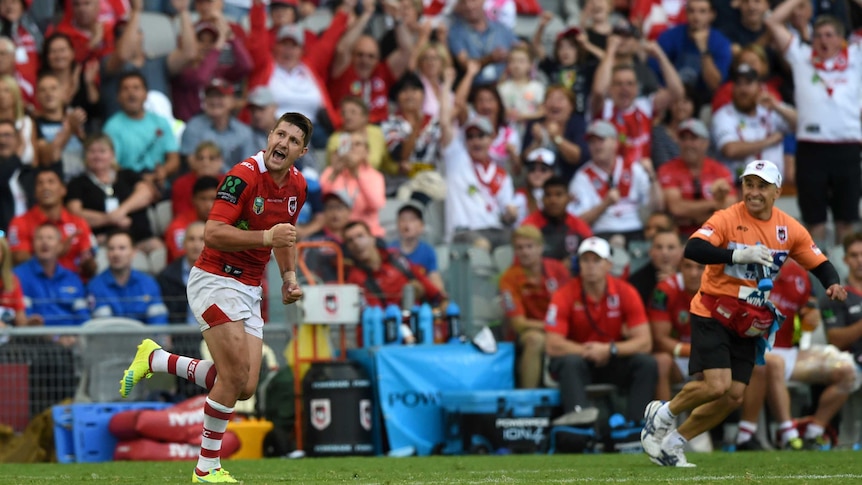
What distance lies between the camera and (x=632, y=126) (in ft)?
53.5

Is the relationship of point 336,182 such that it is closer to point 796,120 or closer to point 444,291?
point 444,291

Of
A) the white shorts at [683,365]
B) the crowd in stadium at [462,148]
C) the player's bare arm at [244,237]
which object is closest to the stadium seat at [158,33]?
the crowd in stadium at [462,148]

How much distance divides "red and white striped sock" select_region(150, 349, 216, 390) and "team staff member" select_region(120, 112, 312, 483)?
25cm

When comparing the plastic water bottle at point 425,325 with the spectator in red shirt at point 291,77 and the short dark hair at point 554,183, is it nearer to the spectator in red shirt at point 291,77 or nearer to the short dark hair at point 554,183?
the short dark hair at point 554,183

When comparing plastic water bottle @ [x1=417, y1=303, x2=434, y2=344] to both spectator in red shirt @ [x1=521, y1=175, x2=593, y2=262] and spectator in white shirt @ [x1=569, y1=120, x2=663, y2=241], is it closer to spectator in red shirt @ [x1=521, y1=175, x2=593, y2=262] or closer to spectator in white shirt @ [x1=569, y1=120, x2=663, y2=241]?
spectator in red shirt @ [x1=521, y1=175, x2=593, y2=262]

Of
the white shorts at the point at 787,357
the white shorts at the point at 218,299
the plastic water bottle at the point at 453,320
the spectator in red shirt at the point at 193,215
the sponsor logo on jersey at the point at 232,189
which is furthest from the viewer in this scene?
the spectator in red shirt at the point at 193,215

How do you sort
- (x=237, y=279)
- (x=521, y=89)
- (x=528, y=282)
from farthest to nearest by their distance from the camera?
1. (x=521, y=89)
2. (x=528, y=282)
3. (x=237, y=279)

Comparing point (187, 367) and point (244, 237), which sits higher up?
point (244, 237)

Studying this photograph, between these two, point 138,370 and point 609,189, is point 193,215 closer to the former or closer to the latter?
point 609,189

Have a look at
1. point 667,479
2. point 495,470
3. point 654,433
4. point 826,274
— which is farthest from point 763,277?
point 495,470

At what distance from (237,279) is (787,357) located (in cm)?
628

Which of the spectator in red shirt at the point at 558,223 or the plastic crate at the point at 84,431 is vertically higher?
the spectator in red shirt at the point at 558,223

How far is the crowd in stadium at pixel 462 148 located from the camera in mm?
13070

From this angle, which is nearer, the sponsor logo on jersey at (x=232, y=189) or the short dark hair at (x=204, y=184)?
the sponsor logo on jersey at (x=232, y=189)
